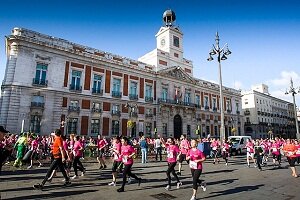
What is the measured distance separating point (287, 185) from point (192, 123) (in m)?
30.8

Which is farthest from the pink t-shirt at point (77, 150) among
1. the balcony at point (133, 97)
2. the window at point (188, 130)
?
the window at point (188, 130)

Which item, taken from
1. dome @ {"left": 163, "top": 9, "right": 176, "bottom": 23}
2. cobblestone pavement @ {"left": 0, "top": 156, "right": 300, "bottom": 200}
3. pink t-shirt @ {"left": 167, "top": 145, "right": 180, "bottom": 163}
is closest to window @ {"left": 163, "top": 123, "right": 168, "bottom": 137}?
dome @ {"left": 163, "top": 9, "right": 176, "bottom": 23}

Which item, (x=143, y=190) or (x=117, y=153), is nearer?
(x=143, y=190)

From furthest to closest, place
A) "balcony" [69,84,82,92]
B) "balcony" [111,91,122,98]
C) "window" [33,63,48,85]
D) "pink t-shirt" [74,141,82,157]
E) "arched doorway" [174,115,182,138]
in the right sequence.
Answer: "arched doorway" [174,115,182,138], "balcony" [111,91,122,98], "balcony" [69,84,82,92], "window" [33,63,48,85], "pink t-shirt" [74,141,82,157]

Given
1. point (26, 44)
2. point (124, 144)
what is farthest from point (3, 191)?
point (26, 44)

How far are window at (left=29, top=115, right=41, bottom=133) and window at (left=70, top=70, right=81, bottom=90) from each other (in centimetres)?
559

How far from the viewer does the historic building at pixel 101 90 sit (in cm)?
2331

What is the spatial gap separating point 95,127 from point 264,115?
52178 millimetres

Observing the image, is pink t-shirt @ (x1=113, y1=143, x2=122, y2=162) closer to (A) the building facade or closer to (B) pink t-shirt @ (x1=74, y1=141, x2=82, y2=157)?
(B) pink t-shirt @ (x1=74, y1=141, x2=82, y2=157)

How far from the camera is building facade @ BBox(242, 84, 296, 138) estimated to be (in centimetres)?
5784

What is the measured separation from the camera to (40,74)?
24.9 meters

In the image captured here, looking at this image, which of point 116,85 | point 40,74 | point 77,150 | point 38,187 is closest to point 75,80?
point 40,74

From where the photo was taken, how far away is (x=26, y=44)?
23.8 metres

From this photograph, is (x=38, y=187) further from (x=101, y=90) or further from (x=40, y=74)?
(x=101, y=90)
